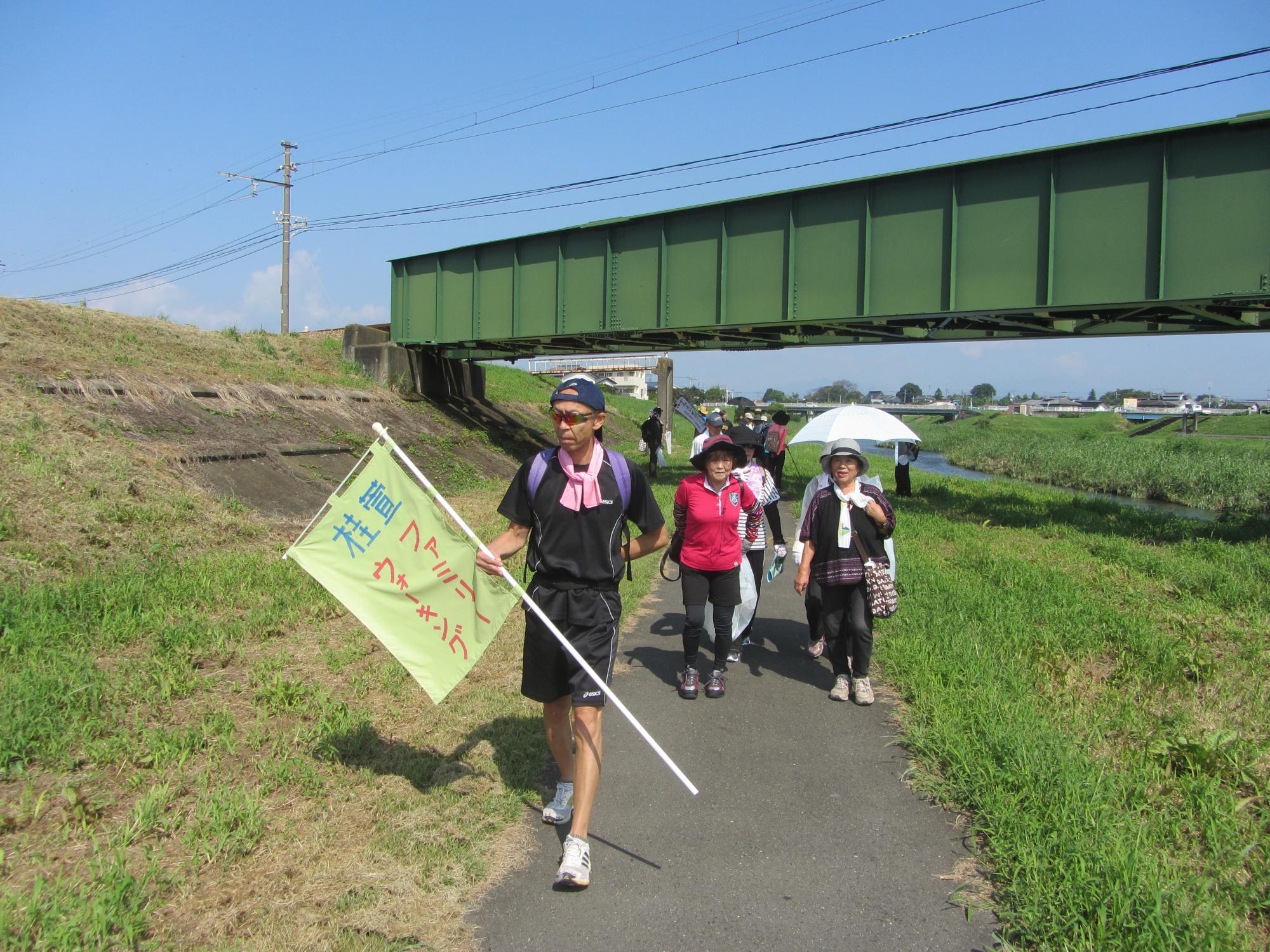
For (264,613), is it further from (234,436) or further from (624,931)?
(234,436)

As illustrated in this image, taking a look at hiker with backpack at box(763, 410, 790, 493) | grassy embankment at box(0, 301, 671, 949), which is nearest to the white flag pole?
grassy embankment at box(0, 301, 671, 949)

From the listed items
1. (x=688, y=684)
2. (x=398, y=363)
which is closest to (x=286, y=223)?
(x=398, y=363)

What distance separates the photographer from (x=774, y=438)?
15.2 m

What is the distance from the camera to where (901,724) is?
17.9 ft

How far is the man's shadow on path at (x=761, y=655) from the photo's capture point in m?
6.60

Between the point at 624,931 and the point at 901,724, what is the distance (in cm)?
277

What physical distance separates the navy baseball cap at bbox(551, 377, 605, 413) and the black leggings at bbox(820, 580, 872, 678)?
9.07ft

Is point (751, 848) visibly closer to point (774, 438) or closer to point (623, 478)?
point (623, 478)

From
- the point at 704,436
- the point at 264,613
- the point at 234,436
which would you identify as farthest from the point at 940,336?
the point at 264,613

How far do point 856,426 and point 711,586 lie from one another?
2015 mm

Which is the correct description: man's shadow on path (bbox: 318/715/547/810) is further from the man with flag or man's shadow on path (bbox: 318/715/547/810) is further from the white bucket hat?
the white bucket hat

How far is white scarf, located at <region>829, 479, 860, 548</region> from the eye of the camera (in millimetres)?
5852

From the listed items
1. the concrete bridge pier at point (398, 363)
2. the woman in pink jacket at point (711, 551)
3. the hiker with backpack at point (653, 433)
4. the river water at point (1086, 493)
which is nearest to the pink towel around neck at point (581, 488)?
Answer: the woman in pink jacket at point (711, 551)

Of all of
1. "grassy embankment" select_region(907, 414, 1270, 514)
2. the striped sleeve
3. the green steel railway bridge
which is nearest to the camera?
the striped sleeve
